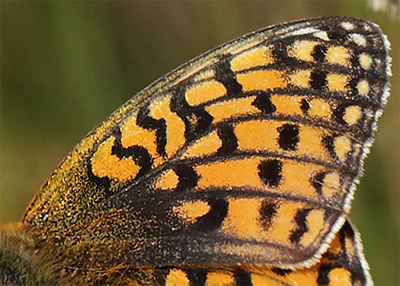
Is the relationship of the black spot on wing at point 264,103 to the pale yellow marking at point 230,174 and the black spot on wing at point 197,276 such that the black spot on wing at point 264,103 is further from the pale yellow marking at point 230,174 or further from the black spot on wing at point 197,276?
the black spot on wing at point 197,276

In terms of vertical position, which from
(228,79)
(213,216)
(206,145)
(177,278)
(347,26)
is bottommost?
(177,278)

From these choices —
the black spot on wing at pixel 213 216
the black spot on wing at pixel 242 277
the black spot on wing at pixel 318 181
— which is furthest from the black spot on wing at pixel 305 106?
the black spot on wing at pixel 242 277

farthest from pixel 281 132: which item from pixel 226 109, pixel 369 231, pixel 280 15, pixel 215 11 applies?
pixel 280 15

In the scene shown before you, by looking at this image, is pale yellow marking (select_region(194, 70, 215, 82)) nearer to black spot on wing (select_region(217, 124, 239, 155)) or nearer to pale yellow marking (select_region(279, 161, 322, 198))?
black spot on wing (select_region(217, 124, 239, 155))

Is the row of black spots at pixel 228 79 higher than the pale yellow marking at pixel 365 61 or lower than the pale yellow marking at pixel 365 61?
lower

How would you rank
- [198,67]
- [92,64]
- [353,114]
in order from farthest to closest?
1. [92,64]
2. [198,67]
3. [353,114]

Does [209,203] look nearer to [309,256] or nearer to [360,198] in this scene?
[309,256]

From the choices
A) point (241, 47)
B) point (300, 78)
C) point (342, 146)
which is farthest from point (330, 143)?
point (241, 47)

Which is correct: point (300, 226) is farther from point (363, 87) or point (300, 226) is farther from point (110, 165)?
point (110, 165)
